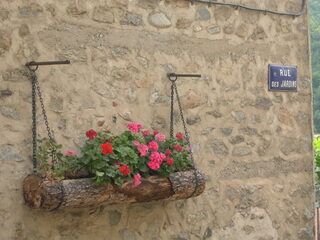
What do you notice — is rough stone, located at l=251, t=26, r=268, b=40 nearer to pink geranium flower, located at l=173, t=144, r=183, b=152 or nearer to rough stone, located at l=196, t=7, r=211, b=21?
rough stone, located at l=196, t=7, r=211, b=21

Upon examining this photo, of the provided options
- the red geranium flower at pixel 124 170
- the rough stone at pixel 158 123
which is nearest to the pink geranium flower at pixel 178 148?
the rough stone at pixel 158 123

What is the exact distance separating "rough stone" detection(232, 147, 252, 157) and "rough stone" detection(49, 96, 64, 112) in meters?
1.54

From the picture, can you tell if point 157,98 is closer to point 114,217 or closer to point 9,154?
point 114,217

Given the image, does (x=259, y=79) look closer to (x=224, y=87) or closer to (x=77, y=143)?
(x=224, y=87)

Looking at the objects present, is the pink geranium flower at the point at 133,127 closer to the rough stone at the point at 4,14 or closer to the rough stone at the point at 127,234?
the rough stone at the point at 127,234

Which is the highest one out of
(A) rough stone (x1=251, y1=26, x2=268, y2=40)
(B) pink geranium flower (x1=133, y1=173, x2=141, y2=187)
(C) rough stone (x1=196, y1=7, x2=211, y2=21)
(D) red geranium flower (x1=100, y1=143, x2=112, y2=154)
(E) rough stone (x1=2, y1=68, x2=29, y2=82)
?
(C) rough stone (x1=196, y1=7, x2=211, y2=21)

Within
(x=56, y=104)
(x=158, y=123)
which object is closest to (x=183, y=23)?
(x=158, y=123)

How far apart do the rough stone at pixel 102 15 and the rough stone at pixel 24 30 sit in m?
0.50

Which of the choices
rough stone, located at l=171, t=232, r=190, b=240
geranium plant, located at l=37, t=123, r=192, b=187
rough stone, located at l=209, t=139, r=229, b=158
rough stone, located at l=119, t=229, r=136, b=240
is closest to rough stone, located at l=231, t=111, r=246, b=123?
rough stone, located at l=209, t=139, r=229, b=158

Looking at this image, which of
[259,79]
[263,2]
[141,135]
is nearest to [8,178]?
[141,135]

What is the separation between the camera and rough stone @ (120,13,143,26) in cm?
405

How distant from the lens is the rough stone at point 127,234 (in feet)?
12.9

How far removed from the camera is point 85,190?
340 centimetres

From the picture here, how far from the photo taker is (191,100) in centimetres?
434
